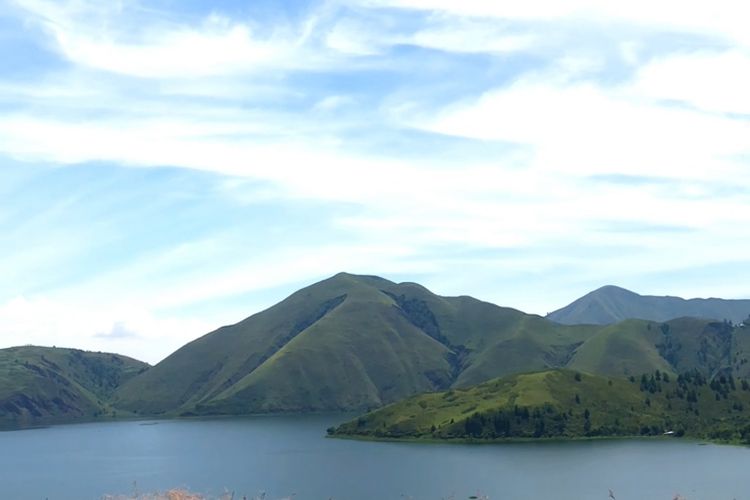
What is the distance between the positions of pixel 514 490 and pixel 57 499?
4458 inches

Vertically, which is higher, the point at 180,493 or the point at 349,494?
the point at 180,493

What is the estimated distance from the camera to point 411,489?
7805 inches

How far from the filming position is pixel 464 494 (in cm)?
18862

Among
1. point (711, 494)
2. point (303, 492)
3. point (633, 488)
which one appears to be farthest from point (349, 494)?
point (711, 494)

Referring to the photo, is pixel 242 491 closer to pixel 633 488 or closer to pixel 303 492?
pixel 303 492

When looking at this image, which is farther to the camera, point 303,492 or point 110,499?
point 303,492

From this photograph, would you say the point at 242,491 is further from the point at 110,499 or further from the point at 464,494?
the point at 110,499

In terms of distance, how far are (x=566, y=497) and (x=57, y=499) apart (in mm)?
124289

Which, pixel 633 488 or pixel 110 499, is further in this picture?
pixel 633 488

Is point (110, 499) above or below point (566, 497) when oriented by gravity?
above

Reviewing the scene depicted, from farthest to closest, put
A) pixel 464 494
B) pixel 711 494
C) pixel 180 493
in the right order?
pixel 464 494 < pixel 711 494 < pixel 180 493

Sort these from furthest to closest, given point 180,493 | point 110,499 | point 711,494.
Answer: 1. point 711,494
2. point 110,499
3. point 180,493

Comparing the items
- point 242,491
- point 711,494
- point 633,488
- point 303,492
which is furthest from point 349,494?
point 711,494

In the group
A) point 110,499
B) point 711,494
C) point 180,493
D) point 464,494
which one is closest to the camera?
point 180,493
